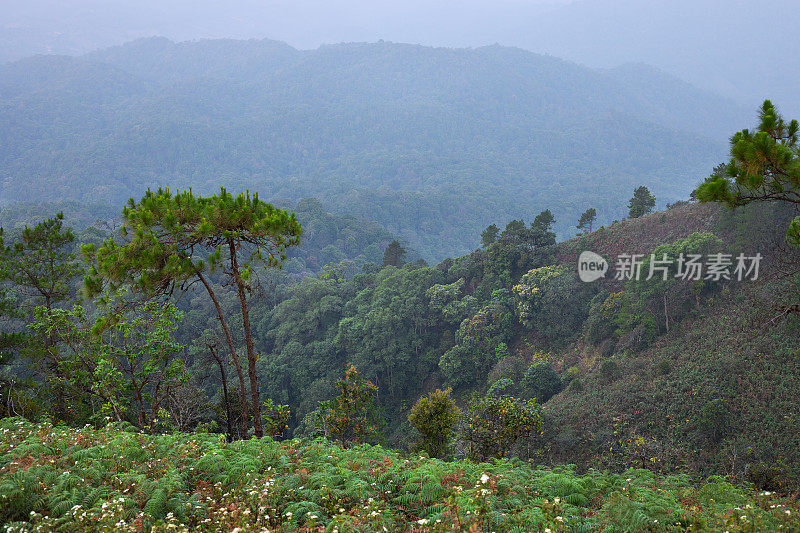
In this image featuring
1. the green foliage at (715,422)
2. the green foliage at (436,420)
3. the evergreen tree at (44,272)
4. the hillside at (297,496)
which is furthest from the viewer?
the green foliage at (715,422)

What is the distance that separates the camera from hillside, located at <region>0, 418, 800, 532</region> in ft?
15.5

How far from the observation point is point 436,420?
591 inches

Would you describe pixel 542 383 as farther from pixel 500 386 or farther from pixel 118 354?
pixel 118 354

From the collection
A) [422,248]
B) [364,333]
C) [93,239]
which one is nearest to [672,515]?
[364,333]

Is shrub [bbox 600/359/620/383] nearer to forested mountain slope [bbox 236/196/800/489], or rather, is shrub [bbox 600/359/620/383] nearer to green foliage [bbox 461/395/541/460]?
forested mountain slope [bbox 236/196/800/489]

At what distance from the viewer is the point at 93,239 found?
58.5 metres

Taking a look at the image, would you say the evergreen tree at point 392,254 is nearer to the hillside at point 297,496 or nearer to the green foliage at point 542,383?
the green foliage at point 542,383

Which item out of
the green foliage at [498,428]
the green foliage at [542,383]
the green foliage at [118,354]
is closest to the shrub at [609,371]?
the green foliage at [542,383]

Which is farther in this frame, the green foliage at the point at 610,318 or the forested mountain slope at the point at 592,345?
the green foliage at the point at 610,318

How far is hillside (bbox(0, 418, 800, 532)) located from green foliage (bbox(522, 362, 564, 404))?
19048 mm

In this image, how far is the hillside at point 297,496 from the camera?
471 cm

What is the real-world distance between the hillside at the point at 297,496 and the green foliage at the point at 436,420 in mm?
7790

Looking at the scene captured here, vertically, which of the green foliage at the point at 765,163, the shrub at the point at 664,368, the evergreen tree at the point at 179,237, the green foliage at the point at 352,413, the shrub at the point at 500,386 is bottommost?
the shrub at the point at 500,386

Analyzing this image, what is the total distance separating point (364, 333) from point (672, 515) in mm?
35069
